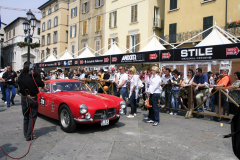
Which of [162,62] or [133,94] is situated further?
[162,62]

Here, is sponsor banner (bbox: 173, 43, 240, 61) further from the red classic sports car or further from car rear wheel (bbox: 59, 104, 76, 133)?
car rear wheel (bbox: 59, 104, 76, 133)

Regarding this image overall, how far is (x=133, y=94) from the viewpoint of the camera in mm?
7406

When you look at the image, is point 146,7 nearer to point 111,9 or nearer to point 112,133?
point 111,9

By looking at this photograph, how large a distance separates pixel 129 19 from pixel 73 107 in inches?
779

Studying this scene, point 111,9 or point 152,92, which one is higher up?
point 111,9

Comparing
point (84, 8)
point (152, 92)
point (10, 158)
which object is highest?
point (84, 8)

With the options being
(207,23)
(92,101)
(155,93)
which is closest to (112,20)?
(207,23)

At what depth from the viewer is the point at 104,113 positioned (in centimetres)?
563

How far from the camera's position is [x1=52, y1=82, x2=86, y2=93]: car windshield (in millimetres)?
6724

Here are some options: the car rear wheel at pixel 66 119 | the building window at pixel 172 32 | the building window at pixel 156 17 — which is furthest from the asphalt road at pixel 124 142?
the building window at pixel 156 17

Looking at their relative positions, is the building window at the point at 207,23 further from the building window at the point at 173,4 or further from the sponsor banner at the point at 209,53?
the sponsor banner at the point at 209,53

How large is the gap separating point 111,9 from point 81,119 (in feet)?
74.2

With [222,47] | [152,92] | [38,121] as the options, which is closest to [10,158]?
[38,121]

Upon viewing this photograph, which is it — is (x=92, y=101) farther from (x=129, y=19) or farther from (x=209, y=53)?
(x=129, y=19)
